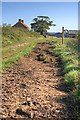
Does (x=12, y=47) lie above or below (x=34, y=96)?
above

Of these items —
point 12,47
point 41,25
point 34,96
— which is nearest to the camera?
point 34,96

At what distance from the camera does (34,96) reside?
686cm

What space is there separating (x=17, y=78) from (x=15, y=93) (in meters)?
1.93

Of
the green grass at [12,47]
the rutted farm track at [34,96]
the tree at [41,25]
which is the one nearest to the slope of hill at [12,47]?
the green grass at [12,47]

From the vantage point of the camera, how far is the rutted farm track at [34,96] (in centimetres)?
573

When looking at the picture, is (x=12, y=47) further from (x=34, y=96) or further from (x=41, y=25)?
(x=41, y=25)

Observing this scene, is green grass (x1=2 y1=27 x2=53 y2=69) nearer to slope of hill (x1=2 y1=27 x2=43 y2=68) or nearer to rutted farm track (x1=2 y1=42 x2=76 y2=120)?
slope of hill (x1=2 y1=27 x2=43 y2=68)

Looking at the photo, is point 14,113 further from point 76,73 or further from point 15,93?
point 76,73

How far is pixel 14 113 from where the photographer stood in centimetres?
573

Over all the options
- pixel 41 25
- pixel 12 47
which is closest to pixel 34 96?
pixel 12 47

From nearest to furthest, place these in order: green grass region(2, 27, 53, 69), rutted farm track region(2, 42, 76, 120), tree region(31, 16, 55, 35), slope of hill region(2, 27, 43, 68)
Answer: rutted farm track region(2, 42, 76, 120) → green grass region(2, 27, 53, 69) → slope of hill region(2, 27, 43, 68) → tree region(31, 16, 55, 35)

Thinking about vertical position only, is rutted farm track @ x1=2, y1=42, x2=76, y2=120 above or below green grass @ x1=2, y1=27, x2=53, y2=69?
below

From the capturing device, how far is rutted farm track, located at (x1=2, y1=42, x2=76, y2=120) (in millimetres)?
5734

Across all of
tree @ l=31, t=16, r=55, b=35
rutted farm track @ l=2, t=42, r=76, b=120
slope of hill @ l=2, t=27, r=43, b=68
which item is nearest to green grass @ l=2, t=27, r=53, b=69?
slope of hill @ l=2, t=27, r=43, b=68
